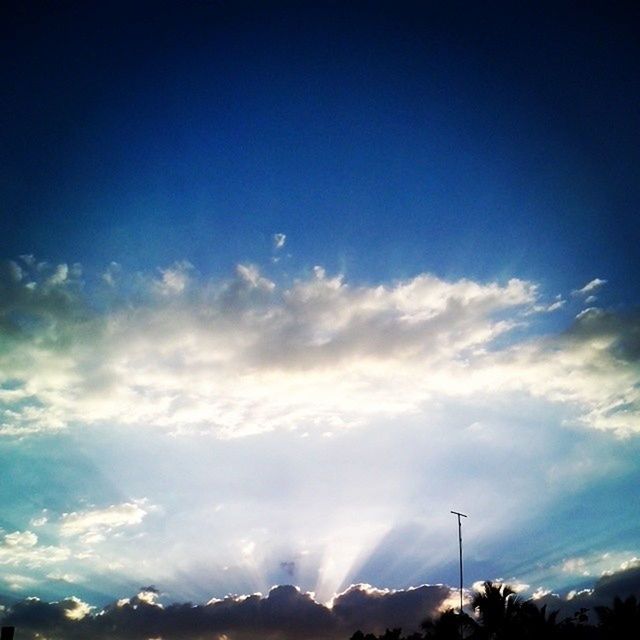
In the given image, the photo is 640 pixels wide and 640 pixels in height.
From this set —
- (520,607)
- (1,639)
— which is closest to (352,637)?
(520,607)

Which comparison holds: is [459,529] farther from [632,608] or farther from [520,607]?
[632,608]

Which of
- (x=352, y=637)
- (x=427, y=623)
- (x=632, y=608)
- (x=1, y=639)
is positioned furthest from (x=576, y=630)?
(x=352, y=637)

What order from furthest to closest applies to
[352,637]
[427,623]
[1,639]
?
[352,637], [427,623], [1,639]

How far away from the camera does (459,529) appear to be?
50219mm

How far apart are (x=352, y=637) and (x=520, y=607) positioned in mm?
47587

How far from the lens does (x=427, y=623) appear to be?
43.0 meters

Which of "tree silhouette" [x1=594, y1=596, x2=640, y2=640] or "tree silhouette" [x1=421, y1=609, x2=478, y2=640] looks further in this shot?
"tree silhouette" [x1=421, y1=609, x2=478, y2=640]

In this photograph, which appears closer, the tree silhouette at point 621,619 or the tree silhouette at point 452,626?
the tree silhouette at point 621,619

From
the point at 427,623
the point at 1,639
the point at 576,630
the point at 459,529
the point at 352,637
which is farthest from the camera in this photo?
the point at 352,637

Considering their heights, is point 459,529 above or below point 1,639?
above

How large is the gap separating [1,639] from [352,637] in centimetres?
6119

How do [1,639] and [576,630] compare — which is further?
[576,630]

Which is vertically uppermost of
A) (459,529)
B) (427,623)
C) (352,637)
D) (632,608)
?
(459,529)

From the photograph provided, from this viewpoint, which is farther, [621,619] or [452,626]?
[452,626]
